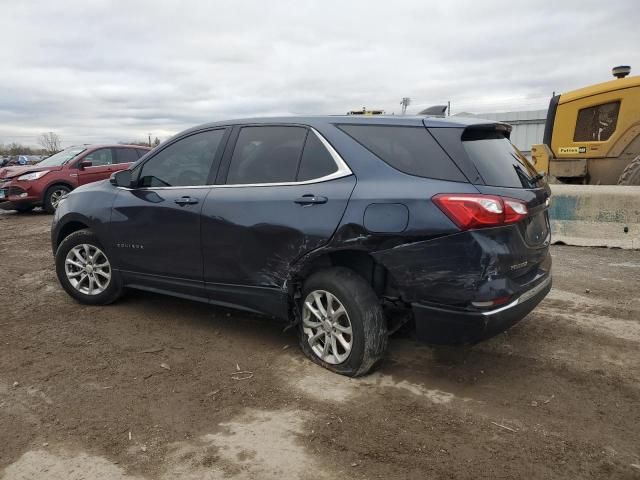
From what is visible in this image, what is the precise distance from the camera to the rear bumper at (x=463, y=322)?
10.0ft

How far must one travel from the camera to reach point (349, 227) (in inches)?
130

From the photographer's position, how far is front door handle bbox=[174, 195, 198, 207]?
13.5 feet

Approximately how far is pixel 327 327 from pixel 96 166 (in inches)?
436

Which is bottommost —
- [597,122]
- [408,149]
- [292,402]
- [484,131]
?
[292,402]

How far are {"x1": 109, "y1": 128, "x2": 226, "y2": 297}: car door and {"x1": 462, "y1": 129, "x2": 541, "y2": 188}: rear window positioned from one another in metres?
1.98

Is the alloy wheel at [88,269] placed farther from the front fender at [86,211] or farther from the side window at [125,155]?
the side window at [125,155]

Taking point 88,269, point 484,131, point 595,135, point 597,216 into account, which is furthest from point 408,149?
point 595,135

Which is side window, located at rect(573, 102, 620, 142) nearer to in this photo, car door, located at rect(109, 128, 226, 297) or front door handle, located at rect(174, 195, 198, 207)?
car door, located at rect(109, 128, 226, 297)

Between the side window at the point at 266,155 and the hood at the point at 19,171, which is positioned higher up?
the side window at the point at 266,155

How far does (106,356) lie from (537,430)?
3013mm

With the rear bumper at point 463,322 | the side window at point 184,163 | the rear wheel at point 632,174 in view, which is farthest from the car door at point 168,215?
the rear wheel at point 632,174

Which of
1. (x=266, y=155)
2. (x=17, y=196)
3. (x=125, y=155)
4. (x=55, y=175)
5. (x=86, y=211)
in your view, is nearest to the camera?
(x=266, y=155)

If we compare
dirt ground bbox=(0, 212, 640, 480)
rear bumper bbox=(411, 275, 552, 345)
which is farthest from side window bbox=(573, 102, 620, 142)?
rear bumper bbox=(411, 275, 552, 345)

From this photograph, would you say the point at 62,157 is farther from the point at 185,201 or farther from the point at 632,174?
the point at 632,174
